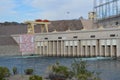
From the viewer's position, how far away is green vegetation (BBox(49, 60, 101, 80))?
67.7 ft

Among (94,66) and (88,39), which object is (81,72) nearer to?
(94,66)

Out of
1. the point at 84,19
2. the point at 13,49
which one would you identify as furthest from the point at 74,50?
the point at 84,19

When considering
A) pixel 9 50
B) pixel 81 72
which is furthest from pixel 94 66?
pixel 9 50

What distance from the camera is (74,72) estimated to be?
22.7m

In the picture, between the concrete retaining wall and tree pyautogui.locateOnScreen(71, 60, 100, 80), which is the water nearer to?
tree pyautogui.locateOnScreen(71, 60, 100, 80)

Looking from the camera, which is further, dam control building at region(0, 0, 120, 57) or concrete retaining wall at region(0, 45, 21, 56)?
concrete retaining wall at region(0, 45, 21, 56)

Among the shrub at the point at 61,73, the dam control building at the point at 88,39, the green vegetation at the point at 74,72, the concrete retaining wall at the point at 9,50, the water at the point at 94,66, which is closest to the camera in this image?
the green vegetation at the point at 74,72

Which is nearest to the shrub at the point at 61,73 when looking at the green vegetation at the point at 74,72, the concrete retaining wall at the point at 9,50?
the green vegetation at the point at 74,72

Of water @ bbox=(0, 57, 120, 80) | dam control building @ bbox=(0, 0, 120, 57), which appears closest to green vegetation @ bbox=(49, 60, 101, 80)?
water @ bbox=(0, 57, 120, 80)

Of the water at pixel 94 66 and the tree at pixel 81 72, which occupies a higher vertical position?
the tree at pixel 81 72

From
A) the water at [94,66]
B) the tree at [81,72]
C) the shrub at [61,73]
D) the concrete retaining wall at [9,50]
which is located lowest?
the concrete retaining wall at [9,50]

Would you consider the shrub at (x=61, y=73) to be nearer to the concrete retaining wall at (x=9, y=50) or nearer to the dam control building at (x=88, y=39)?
the dam control building at (x=88, y=39)

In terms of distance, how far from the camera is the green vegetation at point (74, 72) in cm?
2064

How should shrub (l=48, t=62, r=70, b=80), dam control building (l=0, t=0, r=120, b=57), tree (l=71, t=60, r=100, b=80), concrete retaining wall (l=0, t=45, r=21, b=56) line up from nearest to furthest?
tree (l=71, t=60, r=100, b=80)
shrub (l=48, t=62, r=70, b=80)
dam control building (l=0, t=0, r=120, b=57)
concrete retaining wall (l=0, t=45, r=21, b=56)
